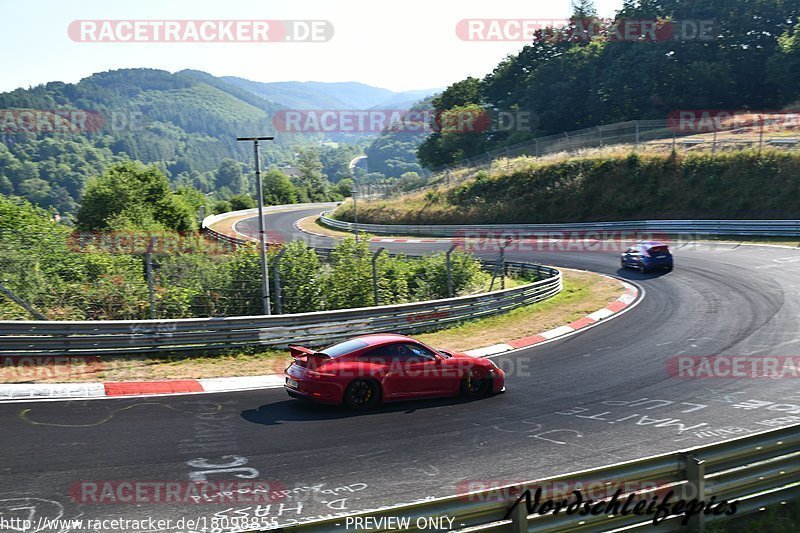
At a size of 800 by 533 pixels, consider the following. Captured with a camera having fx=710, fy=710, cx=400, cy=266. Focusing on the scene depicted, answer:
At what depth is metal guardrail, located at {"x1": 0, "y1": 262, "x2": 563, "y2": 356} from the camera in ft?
48.0

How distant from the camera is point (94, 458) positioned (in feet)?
30.5

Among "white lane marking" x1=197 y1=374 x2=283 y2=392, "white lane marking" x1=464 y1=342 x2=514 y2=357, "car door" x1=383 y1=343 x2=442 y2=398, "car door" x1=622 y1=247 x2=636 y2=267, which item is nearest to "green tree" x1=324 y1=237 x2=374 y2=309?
"white lane marking" x1=464 y1=342 x2=514 y2=357

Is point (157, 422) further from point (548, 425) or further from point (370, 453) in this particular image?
point (548, 425)

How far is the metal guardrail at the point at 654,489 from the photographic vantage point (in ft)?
18.7

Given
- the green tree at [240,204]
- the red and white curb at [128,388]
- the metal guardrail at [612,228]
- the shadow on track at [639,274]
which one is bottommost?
the shadow on track at [639,274]

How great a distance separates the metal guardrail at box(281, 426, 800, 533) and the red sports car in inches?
235

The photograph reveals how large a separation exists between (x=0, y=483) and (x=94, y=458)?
1206 millimetres

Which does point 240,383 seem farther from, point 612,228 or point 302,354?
point 612,228

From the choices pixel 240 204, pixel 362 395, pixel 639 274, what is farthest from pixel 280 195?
pixel 362 395

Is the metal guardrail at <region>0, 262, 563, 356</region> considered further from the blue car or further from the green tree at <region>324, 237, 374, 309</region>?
the blue car

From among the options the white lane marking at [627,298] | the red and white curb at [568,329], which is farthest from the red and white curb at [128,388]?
the white lane marking at [627,298]

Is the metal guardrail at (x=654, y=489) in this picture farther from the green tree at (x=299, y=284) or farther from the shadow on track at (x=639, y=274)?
the shadow on track at (x=639, y=274)

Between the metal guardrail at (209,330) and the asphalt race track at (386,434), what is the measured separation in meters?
3.15

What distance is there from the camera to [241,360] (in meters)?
15.8
